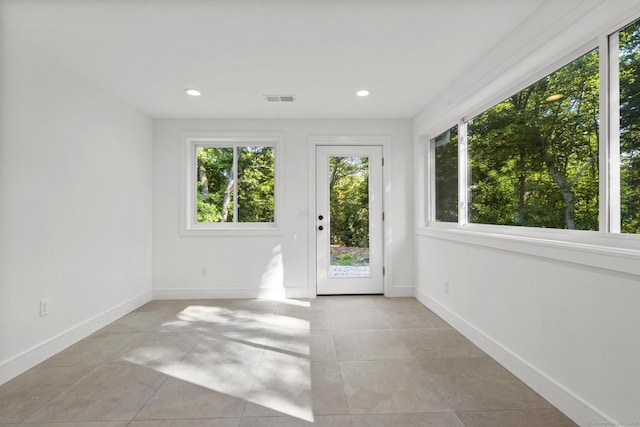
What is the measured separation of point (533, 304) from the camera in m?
2.14

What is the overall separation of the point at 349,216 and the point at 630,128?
310cm

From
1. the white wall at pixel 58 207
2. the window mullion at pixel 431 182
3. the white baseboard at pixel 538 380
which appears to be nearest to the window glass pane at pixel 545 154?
the white baseboard at pixel 538 380

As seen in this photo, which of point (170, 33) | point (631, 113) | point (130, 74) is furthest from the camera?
point (130, 74)

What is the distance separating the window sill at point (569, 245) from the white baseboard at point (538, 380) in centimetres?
71

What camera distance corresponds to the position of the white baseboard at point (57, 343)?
7.44ft

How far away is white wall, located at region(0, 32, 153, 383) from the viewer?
231cm

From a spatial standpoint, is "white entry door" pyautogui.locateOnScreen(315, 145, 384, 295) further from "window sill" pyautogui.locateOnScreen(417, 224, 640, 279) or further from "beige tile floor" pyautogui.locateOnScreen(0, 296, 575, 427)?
"window sill" pyautogui.locateOnScreen(417, 224, 640, 279)

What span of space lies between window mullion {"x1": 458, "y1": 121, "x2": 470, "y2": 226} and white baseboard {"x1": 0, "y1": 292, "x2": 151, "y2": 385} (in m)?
3.58

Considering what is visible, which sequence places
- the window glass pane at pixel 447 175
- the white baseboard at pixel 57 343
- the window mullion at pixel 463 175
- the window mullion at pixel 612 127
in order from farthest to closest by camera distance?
the window glass pane at pixel 447 175 < the window mullion at pixel 463 175 < the white baseboard at pixel 57 343 < the window mullion at pixel 612 127

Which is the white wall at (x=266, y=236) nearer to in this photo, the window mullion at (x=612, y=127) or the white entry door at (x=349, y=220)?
the white entry door at (x=349, y=220)

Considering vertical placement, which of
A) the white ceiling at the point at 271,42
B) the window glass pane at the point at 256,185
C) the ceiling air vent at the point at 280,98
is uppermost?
the white ceiling at the point at 271,42

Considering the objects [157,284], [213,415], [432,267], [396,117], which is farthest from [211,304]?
[396,117]

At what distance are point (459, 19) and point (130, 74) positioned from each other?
2.65 meters

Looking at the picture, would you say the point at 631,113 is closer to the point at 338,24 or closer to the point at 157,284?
the point at 338,24
